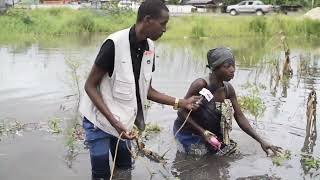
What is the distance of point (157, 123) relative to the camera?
7.45 meters

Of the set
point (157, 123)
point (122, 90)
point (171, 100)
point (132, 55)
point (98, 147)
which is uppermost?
point (132, 55)

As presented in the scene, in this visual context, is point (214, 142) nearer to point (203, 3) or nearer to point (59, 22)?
point (59, 22)

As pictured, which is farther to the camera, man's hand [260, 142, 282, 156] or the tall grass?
the tall grass

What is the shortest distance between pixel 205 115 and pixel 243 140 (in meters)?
1.41

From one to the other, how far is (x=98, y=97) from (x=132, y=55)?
0.41 metres

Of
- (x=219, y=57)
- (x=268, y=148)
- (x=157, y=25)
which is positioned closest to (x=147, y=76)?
(x=157, y=25)

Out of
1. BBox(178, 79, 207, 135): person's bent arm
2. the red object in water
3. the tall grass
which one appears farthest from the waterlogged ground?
the tall grass

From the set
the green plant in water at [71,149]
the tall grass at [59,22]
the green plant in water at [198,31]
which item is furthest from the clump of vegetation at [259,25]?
the green plant in water at [71,149]

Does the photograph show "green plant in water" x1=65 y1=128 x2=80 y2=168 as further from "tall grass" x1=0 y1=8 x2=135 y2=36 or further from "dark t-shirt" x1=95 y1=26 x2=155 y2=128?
"tall grass" x1=0 y1=8 x2=135 y2=36

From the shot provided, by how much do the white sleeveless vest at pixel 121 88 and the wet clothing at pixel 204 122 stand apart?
1452 millimetres

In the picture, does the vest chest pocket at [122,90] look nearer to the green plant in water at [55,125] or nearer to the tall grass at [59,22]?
the green plant in water at [55,125]

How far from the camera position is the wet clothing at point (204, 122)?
18.1ft

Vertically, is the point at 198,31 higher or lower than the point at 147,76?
lower

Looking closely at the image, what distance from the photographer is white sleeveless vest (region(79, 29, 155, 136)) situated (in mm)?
3891
